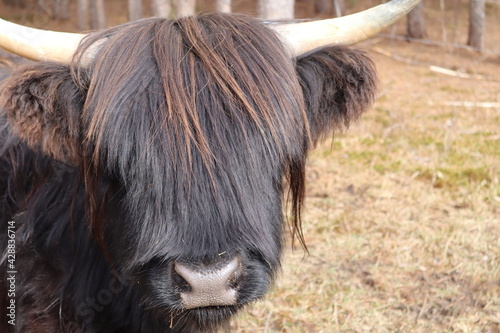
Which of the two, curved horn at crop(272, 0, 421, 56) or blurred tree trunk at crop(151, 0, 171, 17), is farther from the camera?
blurred tree trunk at crop(151, 0, 171, 17)

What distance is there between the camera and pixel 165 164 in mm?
2188

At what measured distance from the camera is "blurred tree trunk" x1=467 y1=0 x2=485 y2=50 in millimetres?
11773

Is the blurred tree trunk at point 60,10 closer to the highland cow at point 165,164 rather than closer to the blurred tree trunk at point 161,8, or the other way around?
the blurred tree trunk at point 161,8

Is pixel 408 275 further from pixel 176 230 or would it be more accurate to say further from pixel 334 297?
pixel 176 230

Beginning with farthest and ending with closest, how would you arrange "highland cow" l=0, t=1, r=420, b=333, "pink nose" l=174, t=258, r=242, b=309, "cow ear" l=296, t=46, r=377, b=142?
"cow ear" l=296, t=46, r=377, b=142, "highland cow" l=0, t=1, r=420, b=333, "pink nose" l=174, t=258, r=242, b=309

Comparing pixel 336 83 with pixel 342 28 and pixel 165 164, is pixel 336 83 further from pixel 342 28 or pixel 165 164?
pixel 165 164

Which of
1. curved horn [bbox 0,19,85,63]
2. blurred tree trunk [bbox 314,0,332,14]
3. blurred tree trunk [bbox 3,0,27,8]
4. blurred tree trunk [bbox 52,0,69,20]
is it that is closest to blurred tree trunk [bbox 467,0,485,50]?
blurred tree trunk [bbox 314,0,332,14]

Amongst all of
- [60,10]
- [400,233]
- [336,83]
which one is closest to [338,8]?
[400,233]

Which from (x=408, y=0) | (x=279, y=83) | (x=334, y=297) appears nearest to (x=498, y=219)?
(x=334, y=297)

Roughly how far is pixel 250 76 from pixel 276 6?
133 inches

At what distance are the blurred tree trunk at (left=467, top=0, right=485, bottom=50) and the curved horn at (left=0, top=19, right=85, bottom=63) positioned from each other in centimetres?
1073

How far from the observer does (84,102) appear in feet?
8.13

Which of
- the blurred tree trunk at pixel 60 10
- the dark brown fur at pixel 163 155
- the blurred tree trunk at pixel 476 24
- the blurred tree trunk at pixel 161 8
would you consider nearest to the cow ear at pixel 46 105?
the dark brown fur at pixel 163 155

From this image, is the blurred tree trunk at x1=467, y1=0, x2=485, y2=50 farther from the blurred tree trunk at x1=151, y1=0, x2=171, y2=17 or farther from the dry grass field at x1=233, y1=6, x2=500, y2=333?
the blurred tree trunk at x1=151, y1=0, x2=171, y2=17
